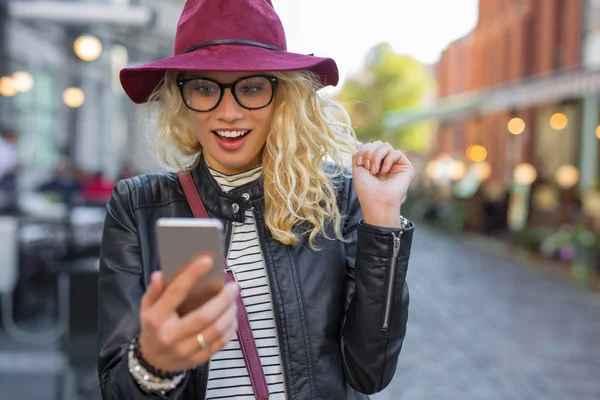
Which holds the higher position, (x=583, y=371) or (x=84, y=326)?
(x=84, y=326)

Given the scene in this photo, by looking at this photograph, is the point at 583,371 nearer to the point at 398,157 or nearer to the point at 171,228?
the point at 398,157

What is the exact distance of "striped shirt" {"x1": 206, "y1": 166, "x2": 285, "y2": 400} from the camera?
1.64 metres

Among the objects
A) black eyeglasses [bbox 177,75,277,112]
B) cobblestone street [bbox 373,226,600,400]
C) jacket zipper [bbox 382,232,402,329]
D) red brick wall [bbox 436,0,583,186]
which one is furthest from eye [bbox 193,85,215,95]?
red brick wall [bbox 436,0,583,186]

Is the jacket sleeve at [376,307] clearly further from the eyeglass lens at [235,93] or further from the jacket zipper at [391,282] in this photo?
the eyeglass lens at [235,93]

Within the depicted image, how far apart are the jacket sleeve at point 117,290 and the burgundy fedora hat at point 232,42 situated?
342 mm

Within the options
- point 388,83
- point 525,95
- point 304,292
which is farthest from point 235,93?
point 388,83

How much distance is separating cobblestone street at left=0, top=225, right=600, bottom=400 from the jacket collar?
2.71m

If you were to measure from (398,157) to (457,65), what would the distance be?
126 ft

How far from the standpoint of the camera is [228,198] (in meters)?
1.77

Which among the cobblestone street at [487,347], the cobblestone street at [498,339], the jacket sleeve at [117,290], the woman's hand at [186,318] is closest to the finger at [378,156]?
the jacket sleeve at [117,290]

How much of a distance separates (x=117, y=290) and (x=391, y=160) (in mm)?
671

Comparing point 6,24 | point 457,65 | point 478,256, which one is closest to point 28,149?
point 6,24

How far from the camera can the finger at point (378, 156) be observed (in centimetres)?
173

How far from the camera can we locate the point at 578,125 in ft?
68.3
